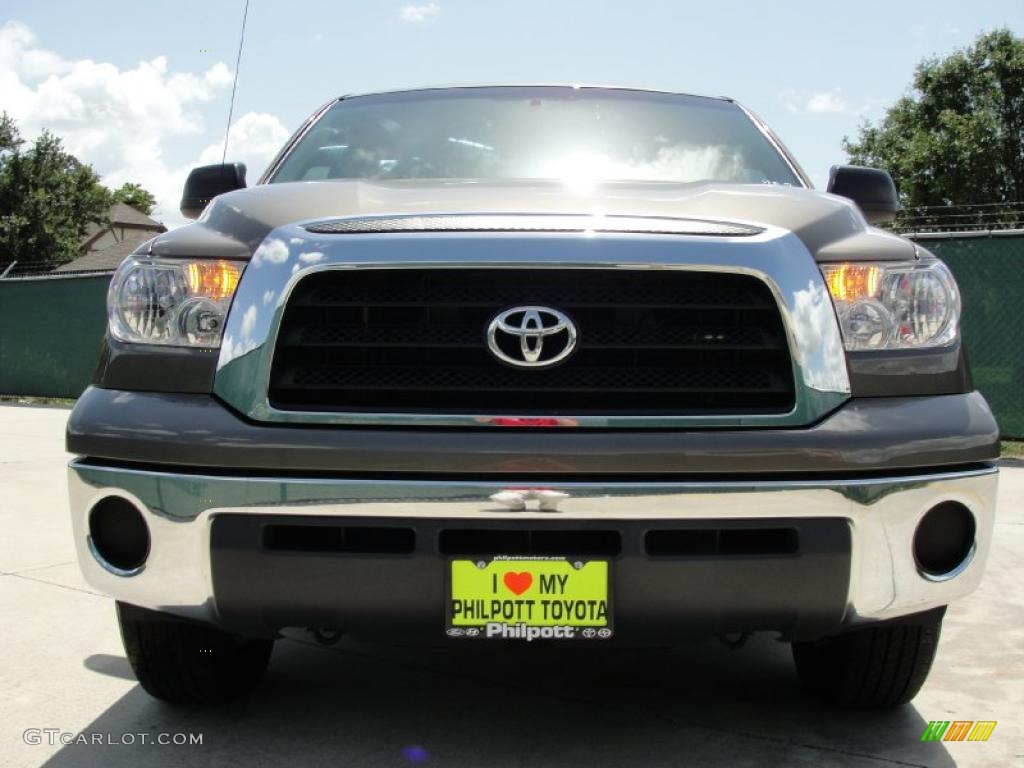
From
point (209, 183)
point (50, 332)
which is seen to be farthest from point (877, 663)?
point (50, 332)

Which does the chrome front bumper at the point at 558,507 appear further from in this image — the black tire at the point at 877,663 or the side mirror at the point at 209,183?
the side mirror at the point at 209,183

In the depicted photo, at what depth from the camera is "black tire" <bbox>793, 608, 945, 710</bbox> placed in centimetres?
292

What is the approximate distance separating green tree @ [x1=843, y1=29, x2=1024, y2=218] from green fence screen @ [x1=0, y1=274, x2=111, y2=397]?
33796mm

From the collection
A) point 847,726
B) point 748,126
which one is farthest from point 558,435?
point 748,126

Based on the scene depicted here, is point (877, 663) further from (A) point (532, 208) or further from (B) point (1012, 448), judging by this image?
(B) point (1012, 448)

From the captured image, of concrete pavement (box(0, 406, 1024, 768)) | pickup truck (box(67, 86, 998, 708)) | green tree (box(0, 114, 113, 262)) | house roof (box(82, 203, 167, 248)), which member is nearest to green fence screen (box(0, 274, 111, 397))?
concrete pavement (box(0, 406, 1024, 768))

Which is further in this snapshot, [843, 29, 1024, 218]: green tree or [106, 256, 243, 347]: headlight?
[843, 29, 1024, 218]: green tree

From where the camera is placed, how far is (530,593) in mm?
2441

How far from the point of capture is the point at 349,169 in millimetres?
3842

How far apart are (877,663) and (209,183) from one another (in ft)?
8.41

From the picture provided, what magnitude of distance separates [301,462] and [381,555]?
0.86ft

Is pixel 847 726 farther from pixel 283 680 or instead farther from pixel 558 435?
pixel 283 680

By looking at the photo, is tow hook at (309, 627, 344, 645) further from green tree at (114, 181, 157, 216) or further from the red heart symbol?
green tree at (114, 181, 157, 216)

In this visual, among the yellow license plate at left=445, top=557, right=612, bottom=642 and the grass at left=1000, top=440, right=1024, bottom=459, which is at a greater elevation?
the yellow license plate at left=445, top=557, right=612, bottom=642
